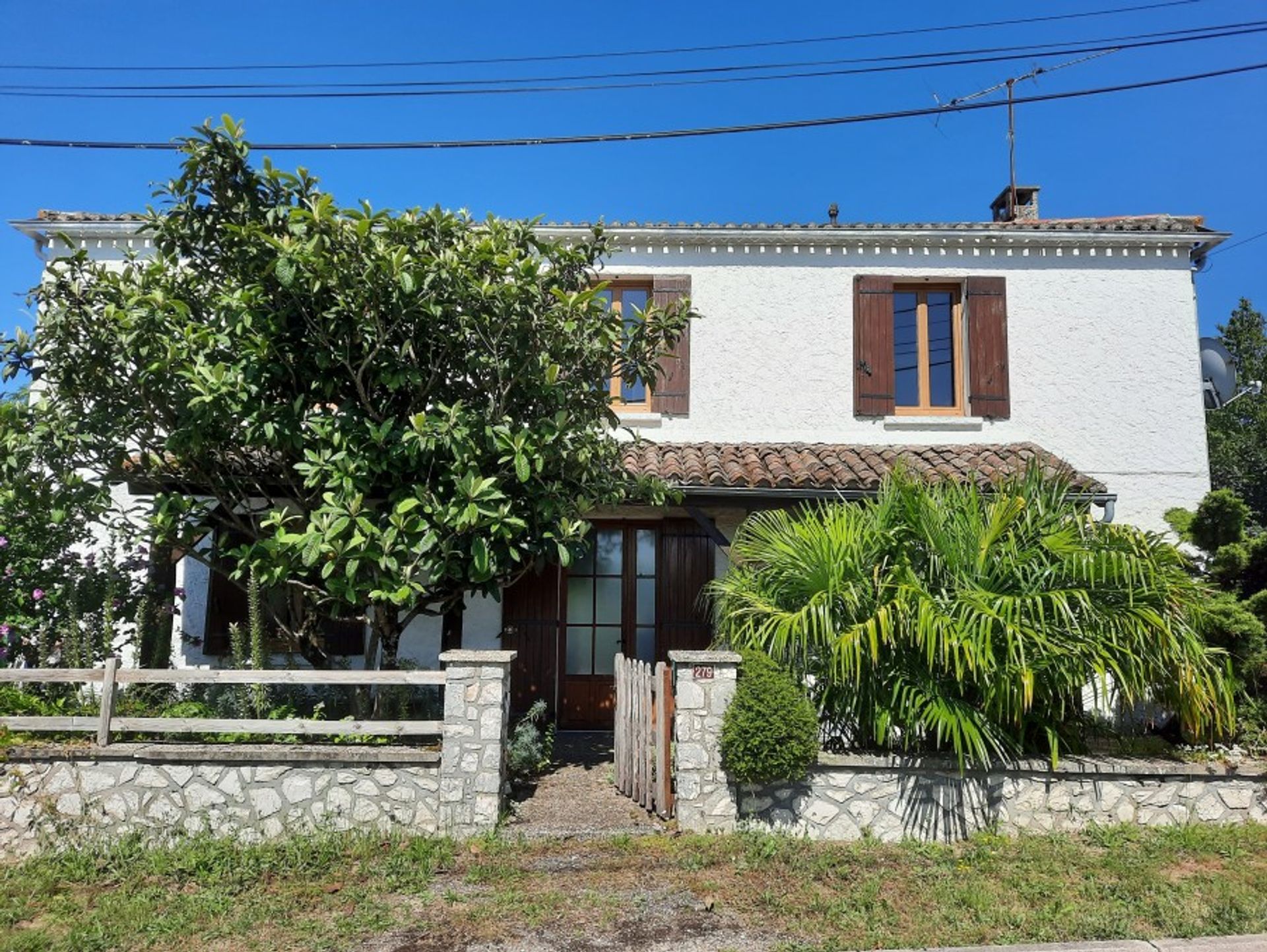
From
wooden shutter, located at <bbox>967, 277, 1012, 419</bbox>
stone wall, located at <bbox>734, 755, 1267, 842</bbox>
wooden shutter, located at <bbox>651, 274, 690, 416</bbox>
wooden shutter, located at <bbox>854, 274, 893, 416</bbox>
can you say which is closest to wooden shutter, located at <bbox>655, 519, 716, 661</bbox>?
wooden shutter, located at <bbox>651, 274, 690, 416</bbox>

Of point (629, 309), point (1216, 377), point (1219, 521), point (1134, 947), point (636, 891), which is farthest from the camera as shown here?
point (1216, 377)

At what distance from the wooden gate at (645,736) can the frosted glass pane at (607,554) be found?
2.69 metres

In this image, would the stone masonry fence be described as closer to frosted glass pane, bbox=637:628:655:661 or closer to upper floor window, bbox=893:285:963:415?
frosted glass pane, bbox=637:628:655:661

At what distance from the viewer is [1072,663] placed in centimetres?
561

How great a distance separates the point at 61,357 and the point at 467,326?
3.09 m

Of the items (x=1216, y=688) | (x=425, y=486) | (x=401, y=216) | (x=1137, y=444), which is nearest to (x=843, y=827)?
(x=1216, y=688)

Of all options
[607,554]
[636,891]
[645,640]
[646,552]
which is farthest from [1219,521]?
[607,554]

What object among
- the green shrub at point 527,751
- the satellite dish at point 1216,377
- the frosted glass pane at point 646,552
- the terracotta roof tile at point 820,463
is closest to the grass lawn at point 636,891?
the green shrub at point 527,751

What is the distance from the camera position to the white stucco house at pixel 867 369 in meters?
9.25

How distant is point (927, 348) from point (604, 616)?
5071 mm

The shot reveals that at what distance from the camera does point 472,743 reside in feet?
18.5

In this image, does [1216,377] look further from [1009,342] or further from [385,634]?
[385,634]

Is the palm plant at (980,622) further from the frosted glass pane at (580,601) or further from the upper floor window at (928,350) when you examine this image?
the upper floor window at (928,350)

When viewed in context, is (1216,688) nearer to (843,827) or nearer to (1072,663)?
(1072,663)
